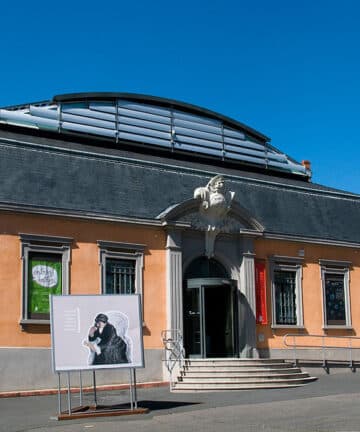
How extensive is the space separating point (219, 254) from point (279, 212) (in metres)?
3.40

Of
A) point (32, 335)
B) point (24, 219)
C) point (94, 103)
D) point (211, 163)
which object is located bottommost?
point (32, 335)

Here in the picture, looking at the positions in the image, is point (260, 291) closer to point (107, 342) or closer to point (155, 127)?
point (155, 127)

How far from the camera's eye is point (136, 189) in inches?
841

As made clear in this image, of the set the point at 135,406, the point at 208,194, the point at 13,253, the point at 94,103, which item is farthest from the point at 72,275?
the point at 94,103

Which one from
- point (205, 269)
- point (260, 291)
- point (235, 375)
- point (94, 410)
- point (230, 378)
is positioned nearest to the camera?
point (94, 410)

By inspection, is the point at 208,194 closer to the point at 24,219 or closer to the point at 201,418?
the point at 24,219

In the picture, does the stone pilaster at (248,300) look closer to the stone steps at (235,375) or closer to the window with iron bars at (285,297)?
the window with iron bars at (285,297)

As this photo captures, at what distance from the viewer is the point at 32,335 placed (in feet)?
60.1

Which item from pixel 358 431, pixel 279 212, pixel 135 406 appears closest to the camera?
pixel 358 431

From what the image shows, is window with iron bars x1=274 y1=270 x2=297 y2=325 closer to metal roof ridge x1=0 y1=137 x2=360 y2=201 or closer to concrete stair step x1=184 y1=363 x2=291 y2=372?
metal roof ridge x1=0 y1=137 x2=360 y2=201

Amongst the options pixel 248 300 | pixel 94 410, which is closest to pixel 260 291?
pixel 248 300

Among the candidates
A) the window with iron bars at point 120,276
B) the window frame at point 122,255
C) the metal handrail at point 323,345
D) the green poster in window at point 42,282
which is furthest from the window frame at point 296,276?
the green poster in window at point 42,282

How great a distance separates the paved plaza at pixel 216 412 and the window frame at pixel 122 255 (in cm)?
322

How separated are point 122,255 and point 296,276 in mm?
6477
